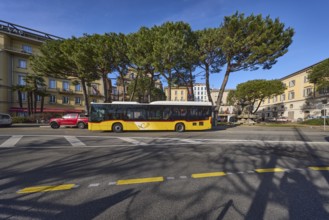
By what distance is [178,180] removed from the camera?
4.14 m

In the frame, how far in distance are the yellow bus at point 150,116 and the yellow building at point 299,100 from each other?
33.8m

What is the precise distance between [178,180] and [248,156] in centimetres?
373


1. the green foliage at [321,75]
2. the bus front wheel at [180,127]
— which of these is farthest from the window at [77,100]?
the green foliage at [321,75]

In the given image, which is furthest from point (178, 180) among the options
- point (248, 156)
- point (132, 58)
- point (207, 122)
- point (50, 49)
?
point (50, 49)

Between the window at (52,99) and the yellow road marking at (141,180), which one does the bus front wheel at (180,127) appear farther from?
the window at (52,99)

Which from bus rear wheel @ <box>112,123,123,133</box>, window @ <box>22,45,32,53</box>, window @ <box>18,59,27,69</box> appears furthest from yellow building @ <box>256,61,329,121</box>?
window @ <box>18,59,27,69</box>

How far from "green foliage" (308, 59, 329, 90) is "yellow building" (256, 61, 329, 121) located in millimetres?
8427

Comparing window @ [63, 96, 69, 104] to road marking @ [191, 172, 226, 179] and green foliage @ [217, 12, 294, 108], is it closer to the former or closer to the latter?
green foliage @ [217, 12, 294, 108]

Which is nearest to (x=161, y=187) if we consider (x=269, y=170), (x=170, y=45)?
(x=269, y=170)

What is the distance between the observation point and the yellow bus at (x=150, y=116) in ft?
45.5

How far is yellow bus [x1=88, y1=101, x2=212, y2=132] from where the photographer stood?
13.9m

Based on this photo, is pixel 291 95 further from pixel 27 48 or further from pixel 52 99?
pixel 27 48

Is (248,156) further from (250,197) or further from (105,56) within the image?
(105,56)

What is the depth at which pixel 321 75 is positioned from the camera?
27844 mm
